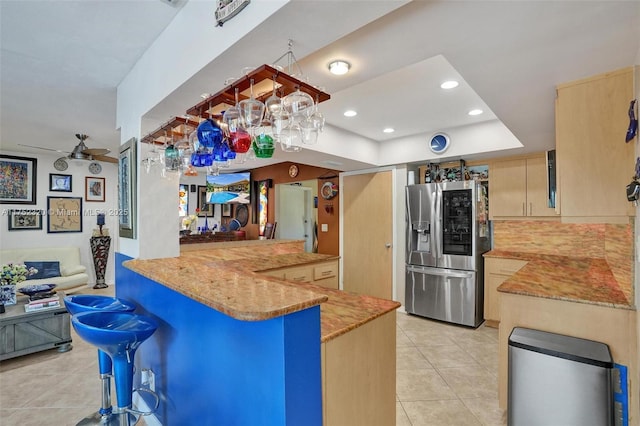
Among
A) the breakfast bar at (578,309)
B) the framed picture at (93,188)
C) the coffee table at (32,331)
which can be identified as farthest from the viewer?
the framed picture at (93,188)

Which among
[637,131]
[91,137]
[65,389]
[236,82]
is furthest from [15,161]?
[637,131]

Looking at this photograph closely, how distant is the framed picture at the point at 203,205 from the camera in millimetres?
7352

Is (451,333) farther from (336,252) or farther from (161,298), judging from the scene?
(161,298)

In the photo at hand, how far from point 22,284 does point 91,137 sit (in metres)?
2.35

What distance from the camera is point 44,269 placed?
479 cm

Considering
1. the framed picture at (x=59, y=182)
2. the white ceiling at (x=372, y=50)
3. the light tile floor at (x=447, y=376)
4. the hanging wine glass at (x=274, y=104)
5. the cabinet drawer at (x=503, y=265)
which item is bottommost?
the light tile floor at (x=447, y=376)

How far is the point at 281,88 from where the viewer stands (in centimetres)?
134

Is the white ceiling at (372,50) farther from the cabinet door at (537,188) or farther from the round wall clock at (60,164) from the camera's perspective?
the round wall clock at (60,164)

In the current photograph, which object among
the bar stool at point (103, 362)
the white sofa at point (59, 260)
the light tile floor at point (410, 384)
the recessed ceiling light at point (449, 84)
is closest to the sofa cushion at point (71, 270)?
the white sofa at point (59, 260)

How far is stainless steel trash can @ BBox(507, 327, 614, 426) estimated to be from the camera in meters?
1.59

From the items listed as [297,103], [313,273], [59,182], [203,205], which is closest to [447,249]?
[313,273]

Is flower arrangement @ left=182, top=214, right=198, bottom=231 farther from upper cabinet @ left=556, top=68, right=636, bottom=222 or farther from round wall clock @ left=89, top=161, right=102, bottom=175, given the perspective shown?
upper cabinet @ left=556, top=68, right=636, bottom=222

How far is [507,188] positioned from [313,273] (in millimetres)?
2654

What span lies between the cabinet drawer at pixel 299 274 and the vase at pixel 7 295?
2.81 meters
